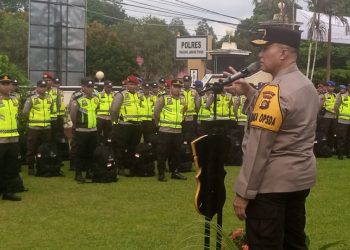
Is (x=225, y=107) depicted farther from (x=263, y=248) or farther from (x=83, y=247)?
(x=263, y=248)

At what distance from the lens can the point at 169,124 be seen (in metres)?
12.2

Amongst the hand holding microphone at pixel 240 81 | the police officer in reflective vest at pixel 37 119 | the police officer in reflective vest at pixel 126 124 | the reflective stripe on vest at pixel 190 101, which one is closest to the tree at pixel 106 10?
the reflective stripe on vest at pixel 190 101

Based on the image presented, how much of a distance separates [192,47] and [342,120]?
4317 mm

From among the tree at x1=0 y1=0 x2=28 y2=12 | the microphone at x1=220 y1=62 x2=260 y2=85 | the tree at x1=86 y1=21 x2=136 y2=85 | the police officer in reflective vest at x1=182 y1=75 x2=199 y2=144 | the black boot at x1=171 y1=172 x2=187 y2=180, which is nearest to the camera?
the microphone at x1=220 y1=62 x2=260 y2=85

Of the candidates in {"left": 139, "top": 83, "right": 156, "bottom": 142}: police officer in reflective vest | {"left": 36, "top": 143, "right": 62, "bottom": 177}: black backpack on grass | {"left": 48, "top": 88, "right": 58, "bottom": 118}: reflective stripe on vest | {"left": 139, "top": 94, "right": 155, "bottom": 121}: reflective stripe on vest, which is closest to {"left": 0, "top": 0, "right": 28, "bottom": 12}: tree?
{"left": 48, "top": 88, "right": 58, "bottom": 118}: reflective stripe on vest

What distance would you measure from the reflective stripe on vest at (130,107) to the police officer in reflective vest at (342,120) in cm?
586

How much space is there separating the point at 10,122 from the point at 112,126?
155 inches

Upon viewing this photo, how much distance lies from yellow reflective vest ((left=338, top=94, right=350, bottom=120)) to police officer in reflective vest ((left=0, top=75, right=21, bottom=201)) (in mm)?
9251

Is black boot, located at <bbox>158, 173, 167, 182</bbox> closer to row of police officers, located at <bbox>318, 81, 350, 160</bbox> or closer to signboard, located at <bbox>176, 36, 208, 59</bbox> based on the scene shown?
signboard, located at <bbox>176, 36, 208, 59</bbox>

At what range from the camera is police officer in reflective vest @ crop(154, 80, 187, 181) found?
40.2 feet

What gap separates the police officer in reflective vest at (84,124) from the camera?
1173cm

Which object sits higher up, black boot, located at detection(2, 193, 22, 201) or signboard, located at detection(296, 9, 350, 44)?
signboard, located at detection(296, 9, 350, 44)

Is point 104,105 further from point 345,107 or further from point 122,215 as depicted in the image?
point 345,107

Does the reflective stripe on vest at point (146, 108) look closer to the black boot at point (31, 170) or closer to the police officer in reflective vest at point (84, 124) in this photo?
the police officer in reflective vest at point (84, 124)
